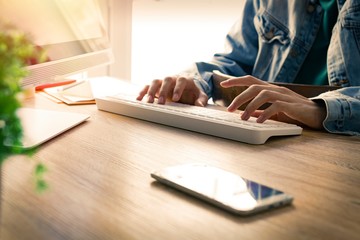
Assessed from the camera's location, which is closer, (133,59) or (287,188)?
(287,188)

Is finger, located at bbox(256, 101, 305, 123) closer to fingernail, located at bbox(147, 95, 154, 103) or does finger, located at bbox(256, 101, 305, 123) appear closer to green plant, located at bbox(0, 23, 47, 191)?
fingernail, located at bbox(147, 95, 154, 103)

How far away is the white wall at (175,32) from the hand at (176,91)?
646mm

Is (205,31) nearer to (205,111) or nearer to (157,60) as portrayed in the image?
(157,60)

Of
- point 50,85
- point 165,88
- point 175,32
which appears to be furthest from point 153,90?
point 175,32

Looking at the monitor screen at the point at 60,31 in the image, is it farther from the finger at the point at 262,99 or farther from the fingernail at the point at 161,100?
the finger at the point at 262,99

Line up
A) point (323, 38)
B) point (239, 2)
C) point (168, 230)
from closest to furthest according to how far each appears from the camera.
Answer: point (168, 230)
point (323, 38)
point (239, 2)

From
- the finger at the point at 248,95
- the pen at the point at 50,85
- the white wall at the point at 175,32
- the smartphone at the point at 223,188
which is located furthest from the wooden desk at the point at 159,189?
the white wall at the point at 175,32

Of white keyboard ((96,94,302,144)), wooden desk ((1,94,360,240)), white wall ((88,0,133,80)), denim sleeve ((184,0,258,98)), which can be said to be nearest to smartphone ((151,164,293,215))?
wooden desk ((1,94,360,240))

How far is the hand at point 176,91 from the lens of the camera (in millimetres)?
962

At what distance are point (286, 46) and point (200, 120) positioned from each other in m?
0.65

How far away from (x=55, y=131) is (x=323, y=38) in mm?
905

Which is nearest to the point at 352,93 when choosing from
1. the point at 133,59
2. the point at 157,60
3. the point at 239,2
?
the point at 239,2

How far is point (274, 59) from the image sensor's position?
1.36 meters

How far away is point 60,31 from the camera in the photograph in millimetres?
898
